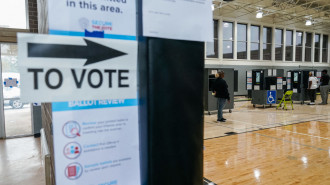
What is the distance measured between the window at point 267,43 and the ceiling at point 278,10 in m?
0.65

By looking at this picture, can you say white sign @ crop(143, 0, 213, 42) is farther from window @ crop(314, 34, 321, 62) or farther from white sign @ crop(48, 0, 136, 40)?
window @ crop(314, 34, 321, 62)

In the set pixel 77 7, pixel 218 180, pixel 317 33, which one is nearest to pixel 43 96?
pixel 77 7

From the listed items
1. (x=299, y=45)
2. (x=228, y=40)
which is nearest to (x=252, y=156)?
(x=228, y=40)

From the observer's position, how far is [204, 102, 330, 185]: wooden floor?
9.94 ft

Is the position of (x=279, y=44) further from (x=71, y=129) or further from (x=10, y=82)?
(x=71, y=129)

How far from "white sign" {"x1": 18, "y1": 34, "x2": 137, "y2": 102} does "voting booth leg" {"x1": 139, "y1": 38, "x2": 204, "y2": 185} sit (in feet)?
0.22

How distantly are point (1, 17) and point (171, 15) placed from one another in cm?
585

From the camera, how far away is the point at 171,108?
855 millimetres

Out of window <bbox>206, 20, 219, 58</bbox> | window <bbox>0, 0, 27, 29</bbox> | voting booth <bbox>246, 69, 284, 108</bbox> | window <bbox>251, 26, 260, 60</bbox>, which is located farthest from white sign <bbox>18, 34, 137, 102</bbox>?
window <bbox>251, 26, 260, 60</bbox>

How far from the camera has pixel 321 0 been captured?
13.3 m

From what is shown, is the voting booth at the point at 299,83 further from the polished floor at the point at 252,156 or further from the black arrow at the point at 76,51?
the black arrow at the point at 76,51

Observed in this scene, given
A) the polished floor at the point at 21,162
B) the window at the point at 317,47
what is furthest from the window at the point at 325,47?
the polished floor at the point at 21,162

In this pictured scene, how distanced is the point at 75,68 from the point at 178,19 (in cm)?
42

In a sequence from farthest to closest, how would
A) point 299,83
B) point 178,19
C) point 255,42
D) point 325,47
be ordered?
1. point 325,47
2. point 255,42
3. point 299,83
4. point 178,19
